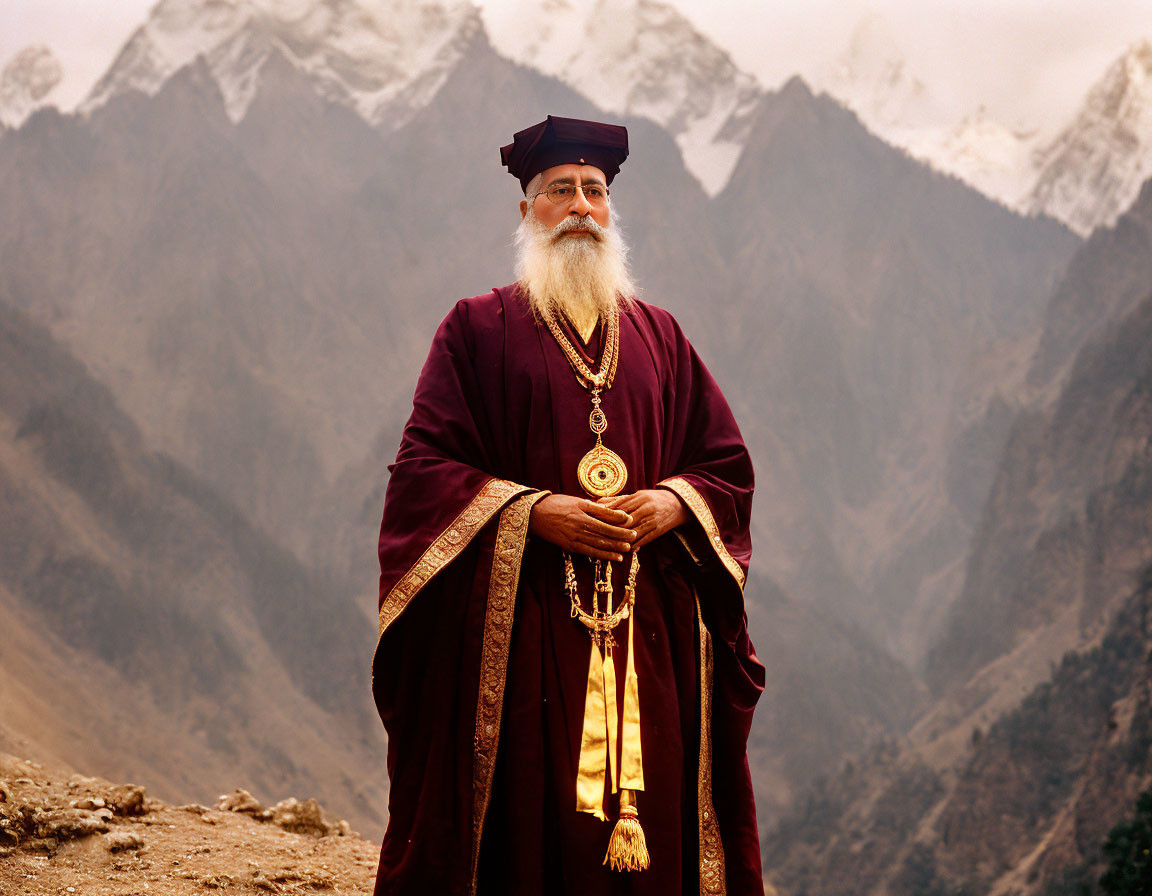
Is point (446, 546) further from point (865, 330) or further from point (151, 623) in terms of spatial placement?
point (865, 330)

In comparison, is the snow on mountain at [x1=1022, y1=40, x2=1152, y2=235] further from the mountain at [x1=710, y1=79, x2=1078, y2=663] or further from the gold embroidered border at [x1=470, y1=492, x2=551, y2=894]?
the gold embroidered border at [x1=470, y1=492, x2=551, y2=894]

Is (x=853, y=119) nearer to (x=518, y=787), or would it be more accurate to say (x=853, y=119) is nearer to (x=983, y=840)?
(x=983, y=840)

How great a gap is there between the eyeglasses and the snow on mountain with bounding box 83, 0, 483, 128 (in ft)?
205

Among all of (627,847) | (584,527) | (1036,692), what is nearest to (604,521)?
(584,527)

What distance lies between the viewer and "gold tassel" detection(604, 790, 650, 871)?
2.50m

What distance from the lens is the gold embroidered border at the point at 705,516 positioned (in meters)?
2.74

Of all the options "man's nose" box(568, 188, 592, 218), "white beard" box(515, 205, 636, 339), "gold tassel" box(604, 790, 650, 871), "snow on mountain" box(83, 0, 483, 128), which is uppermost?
"snow on mountain" box(83, 0, 483, 128)

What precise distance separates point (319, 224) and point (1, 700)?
39.0 meters

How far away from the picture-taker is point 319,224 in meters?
59.4

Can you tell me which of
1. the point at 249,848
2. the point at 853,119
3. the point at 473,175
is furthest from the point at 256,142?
the point at 249,848

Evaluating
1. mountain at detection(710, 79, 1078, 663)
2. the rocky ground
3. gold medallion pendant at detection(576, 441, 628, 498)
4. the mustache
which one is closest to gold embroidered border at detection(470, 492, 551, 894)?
gold medallion pendant at detection(576, 441, 628, 498)

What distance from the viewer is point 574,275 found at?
297 centimetres

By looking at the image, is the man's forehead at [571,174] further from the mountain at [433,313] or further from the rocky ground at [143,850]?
the mountain at [433,313]

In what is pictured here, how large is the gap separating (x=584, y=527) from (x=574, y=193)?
0.94 metres
